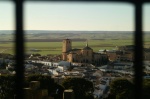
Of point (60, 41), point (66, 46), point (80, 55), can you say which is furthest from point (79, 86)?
point (60, 41)

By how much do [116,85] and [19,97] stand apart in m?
11.8

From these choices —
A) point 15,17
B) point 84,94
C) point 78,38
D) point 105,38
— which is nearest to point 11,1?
point 15,17

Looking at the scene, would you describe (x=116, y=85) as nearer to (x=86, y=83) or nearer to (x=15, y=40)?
(x=86, y=83)

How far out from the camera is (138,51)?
2.59ft

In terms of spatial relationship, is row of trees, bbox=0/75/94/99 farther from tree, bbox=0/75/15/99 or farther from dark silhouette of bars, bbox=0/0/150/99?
dark silhouette of bars, bbox=0/0/150/99

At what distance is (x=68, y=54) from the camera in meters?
30.0

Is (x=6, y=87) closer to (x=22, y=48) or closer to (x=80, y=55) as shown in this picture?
(x=22, y=48)

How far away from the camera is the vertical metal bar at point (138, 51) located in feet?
2.57

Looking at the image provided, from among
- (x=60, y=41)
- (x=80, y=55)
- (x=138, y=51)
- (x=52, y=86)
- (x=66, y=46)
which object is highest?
(x=60, y=41)

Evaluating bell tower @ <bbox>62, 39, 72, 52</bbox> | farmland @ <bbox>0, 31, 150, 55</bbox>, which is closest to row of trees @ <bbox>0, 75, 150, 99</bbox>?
farmland @ <bbox>0, 31, 150, 55</bbox>

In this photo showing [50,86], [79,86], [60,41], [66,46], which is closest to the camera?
[50,86]

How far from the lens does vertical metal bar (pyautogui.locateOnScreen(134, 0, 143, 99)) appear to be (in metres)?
0.78

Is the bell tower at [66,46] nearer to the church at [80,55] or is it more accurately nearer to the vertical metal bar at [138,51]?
the church at [80,55]

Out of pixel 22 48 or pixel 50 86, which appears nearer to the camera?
pixel 22 48
